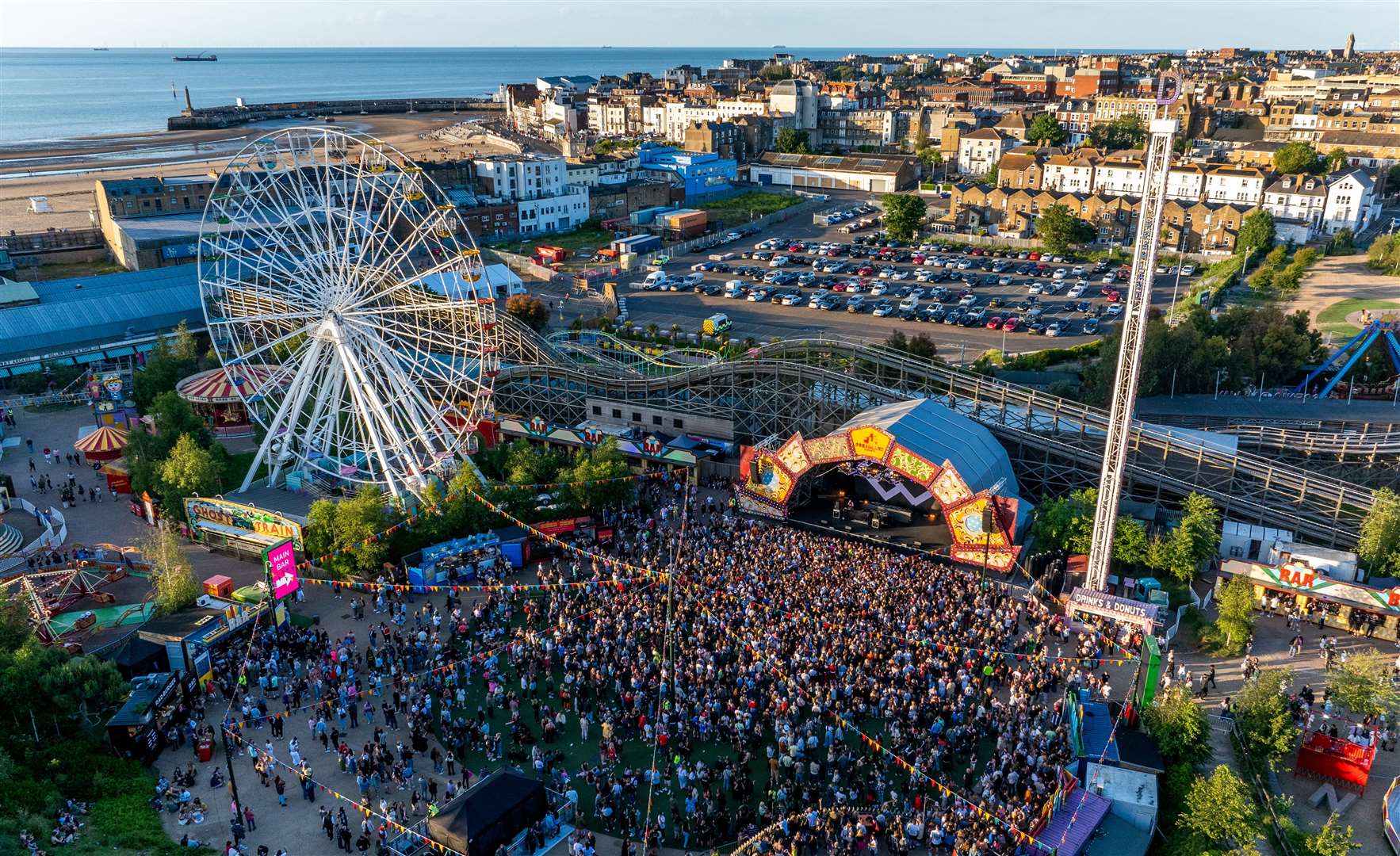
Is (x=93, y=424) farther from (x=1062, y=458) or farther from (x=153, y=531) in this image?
(x=1062, y=458)

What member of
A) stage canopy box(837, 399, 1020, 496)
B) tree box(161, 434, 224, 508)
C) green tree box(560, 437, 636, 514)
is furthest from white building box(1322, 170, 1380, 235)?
tree box(161, 434, 224, 508)

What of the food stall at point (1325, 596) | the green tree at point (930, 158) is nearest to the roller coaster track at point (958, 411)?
the food stall at point (1325, 596)

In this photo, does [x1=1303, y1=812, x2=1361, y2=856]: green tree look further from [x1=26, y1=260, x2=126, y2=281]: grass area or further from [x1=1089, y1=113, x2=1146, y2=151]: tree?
[x1=1089, y1=113, x2=1146, y2=151]: tree

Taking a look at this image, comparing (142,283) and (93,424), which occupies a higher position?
(142,283)

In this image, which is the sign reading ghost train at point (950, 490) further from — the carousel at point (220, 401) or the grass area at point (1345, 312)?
the grass area at point (1345, 312)

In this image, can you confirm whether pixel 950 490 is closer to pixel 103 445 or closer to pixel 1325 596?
pixel 1325 596

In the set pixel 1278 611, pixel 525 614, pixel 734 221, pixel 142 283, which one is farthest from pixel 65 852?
pixel 734 221
